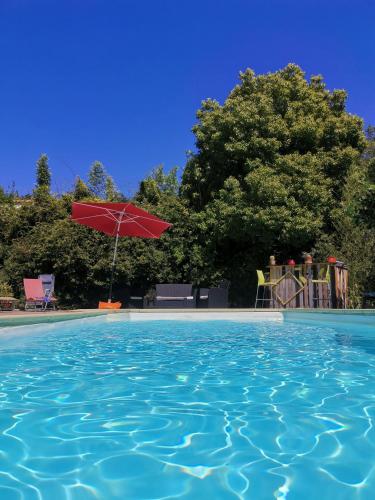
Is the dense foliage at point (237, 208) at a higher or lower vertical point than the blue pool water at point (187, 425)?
higher

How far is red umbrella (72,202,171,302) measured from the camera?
37.5ft

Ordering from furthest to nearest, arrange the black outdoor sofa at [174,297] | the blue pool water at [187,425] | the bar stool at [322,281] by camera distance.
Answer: the black outdoor sofa at [174,297] < the bar stool at [322,281] < the blue pool water at [187,425]

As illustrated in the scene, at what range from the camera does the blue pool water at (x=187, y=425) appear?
192 cm

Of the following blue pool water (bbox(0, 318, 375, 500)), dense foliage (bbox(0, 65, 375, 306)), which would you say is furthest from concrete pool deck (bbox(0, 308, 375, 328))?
dense foliage (bbox(0, 65, 375, 306))

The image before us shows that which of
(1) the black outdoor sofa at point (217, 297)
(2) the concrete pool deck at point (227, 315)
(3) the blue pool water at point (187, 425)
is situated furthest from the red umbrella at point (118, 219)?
(3) the blue pool water at point (187, 425)

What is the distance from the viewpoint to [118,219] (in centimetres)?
1265

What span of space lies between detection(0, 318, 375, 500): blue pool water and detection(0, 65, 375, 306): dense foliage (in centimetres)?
891

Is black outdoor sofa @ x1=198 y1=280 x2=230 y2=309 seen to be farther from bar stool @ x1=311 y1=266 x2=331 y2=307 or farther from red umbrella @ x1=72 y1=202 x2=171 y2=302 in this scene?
bar stool @ x1=311 y1=266 x2=331 y2=307

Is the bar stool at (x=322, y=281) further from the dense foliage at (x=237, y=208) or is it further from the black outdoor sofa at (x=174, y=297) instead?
the black outdoor sofa at (x=174, y=297)

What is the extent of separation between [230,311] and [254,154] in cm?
639

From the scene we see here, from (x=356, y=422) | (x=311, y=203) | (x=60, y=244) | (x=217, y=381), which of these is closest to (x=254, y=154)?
(x=311, y=203)

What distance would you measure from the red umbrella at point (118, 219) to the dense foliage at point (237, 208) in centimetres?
289

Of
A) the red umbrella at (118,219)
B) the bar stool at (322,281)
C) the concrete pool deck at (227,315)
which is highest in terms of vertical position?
the red umbrella at (118,219)

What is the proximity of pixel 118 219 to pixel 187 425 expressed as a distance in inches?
407
